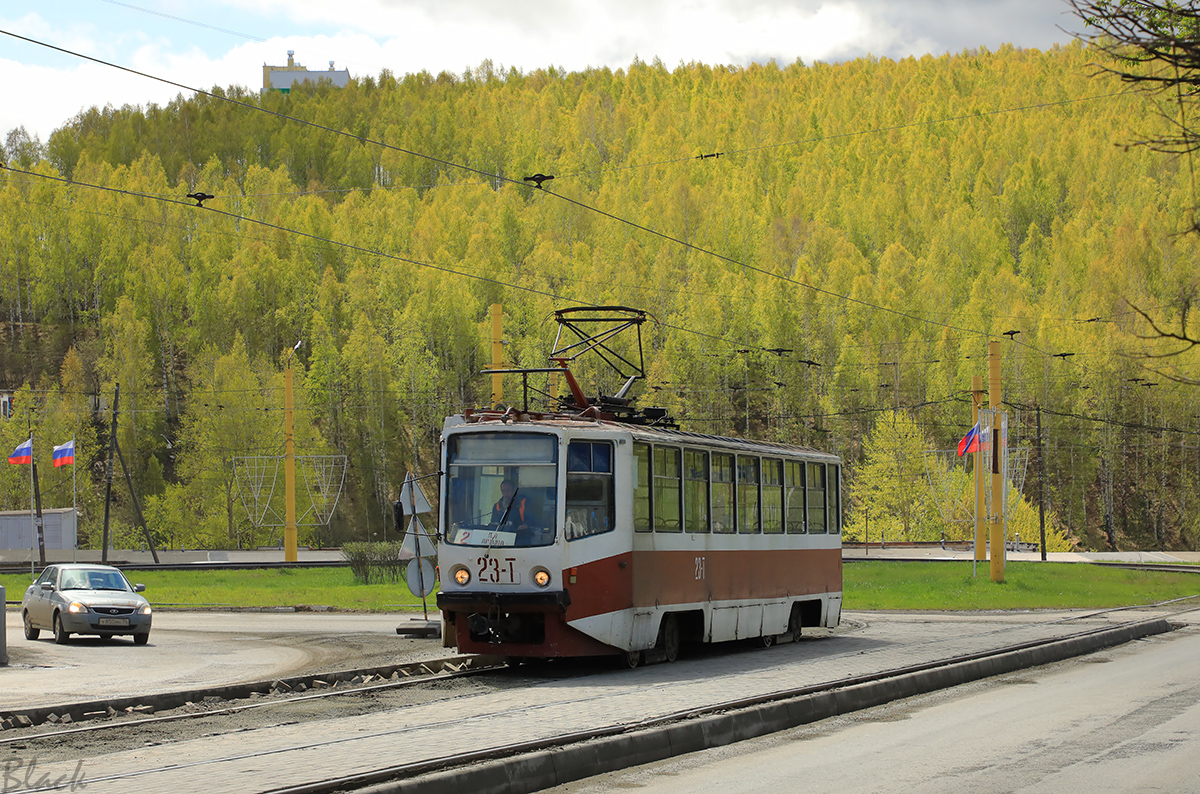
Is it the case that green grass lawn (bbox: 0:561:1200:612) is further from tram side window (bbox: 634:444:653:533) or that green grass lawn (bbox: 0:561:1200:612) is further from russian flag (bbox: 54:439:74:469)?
tram side window (bbox: 634:444:653:533)

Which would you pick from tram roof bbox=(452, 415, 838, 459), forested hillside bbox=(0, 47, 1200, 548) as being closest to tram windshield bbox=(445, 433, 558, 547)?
tram roof bbox=(452, 415, 838, 459)

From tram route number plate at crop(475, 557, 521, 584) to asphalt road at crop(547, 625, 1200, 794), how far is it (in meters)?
4.93

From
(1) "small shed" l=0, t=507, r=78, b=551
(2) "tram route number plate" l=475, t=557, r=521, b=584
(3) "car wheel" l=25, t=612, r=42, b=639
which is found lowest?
(1) "small shed" l=0, t=507, r=78, b=551

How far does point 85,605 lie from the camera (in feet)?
78.5

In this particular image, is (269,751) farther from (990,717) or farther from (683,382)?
(683,382)

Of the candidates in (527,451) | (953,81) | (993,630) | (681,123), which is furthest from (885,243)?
(527,451)

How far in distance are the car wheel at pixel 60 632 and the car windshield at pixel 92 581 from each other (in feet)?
2.17

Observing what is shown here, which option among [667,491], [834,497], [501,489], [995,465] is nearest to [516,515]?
[501,489]

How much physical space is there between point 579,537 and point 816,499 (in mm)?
7419

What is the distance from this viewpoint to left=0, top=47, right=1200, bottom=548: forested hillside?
88875mm

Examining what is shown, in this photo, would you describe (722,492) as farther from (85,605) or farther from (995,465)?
(995,465)

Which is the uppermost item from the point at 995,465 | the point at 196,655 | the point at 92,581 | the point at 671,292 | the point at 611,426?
the point at 671,292

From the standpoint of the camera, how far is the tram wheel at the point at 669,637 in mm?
17750

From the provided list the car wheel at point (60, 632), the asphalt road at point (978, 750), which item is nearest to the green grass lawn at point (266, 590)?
the car wheel at point (60, 632)
